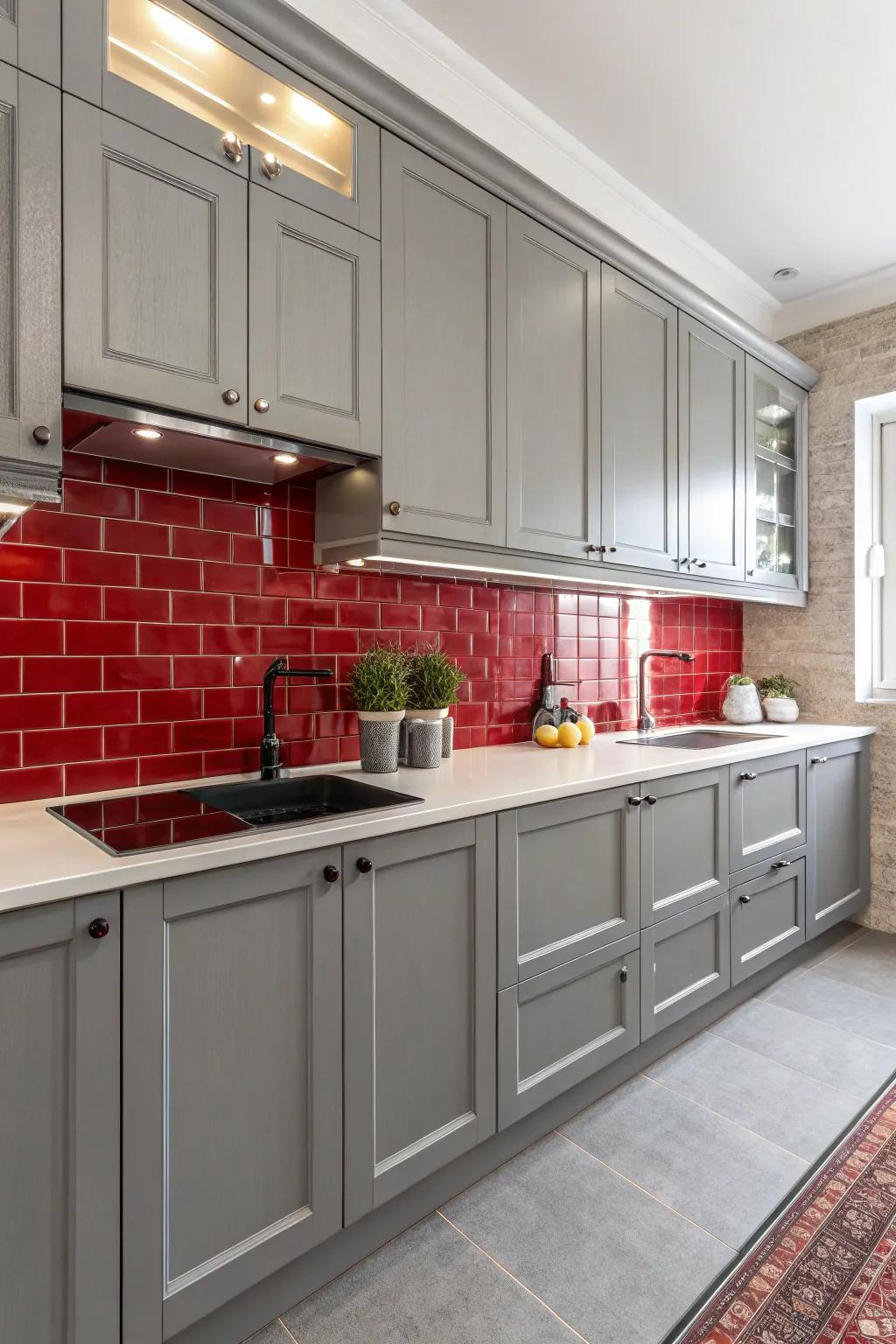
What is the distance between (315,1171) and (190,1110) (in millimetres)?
310

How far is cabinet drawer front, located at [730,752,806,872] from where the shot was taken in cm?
255

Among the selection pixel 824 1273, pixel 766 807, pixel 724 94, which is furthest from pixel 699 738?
pixel 724 94

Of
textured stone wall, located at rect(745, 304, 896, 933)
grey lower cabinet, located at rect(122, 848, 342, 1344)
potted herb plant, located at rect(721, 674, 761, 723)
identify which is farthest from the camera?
potted herb plant, located at rect(721, 674, 761, 723)

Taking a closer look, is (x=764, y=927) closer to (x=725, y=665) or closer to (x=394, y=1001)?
(x=725, y=665)

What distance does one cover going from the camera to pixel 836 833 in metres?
3.15

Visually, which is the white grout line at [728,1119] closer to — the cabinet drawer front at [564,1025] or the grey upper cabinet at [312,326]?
the cabinet drawer front at [564,1025]

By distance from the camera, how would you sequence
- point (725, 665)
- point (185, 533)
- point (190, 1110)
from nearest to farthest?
1. point (190, 1110)
2. point (185, 533)
3. point (725, 665)

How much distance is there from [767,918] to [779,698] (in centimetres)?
117

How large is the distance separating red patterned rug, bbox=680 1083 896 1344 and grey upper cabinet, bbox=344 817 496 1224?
1.86 ft

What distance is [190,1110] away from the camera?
1233mm

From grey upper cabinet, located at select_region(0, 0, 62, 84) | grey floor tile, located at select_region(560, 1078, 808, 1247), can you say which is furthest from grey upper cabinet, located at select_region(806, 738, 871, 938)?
grey upper cabinet, located at select_region(0, 0, 62, 84)

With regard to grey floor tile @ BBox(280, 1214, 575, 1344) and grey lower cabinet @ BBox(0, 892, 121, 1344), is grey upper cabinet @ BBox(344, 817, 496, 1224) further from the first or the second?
grey lower cabinet @ BBox(0, 892, 121, 1344)

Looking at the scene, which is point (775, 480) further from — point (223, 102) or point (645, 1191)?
point (645, 1191)

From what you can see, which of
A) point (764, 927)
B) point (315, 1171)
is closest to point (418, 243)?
point (315, 1171)
